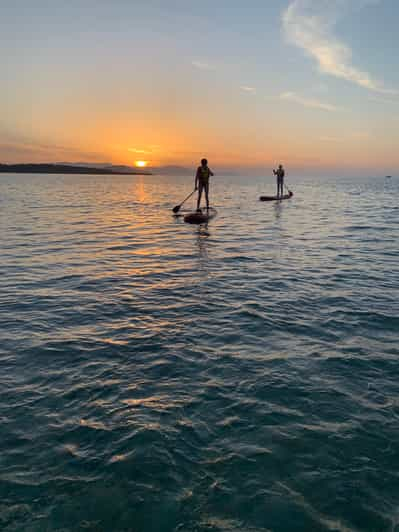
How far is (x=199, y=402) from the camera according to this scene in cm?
448

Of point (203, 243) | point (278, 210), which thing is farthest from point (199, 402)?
point (278, 210)

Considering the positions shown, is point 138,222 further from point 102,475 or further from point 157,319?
point 102,475

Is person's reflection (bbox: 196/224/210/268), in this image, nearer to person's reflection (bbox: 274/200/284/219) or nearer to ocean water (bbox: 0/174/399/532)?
ocean water (bbox: 0/174/399/532)

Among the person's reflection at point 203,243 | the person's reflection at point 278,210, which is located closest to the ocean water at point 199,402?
the person's reflection at point 203,243

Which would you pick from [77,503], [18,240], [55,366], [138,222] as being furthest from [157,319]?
[138,222]

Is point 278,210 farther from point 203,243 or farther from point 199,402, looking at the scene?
point 199,402

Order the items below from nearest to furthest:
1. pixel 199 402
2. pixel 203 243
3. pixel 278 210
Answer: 1. pixel 199 402
2. pixel 203 243
3. pixel 278 210

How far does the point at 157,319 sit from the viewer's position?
7.22 metres

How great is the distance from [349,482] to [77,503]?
248cm

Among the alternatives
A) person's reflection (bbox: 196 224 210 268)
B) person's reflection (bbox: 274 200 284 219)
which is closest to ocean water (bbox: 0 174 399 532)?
person's reflection (bbox: 196 224 210 268)

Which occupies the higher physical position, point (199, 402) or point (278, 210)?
point (278, 210)

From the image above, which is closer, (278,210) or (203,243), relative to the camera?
(203,243)

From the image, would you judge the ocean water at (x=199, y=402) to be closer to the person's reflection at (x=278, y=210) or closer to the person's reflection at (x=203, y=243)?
the person's reflection at (x=203, y=243)

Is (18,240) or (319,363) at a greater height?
(18,240)
